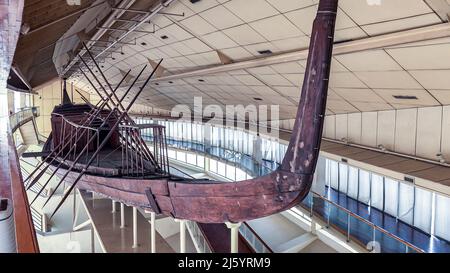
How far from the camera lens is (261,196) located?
3.51 metres

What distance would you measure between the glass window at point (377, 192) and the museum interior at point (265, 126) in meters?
0.04

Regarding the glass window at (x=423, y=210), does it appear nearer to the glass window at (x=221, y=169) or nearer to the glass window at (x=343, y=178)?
the glass window at (x=343, y=178)

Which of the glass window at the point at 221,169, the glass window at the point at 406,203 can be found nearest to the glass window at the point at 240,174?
the glass window at the point at 221,169

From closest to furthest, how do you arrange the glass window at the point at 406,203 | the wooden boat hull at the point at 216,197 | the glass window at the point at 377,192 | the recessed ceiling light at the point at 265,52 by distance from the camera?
the wooden boat hull at the point at 216,197 < the recessed ceiling light at the point at 265,52 < the glass window at the point at 406,203 < the glass window at the point at 377,192

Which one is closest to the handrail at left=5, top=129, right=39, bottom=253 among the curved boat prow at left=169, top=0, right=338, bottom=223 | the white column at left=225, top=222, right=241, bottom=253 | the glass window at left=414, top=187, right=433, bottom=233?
the curved boat prow at left=169, top=0, right=338, bottom=223

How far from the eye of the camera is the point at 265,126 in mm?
13734

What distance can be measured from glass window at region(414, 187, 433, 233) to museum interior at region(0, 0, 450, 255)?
0.03 metres

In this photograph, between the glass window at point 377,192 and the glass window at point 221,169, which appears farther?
the glass window at point 221,169

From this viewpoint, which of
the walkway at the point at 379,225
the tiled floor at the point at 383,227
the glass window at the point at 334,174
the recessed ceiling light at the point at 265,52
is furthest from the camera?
the glass window at the point at 334,174

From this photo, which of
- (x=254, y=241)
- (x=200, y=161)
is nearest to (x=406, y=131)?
(x=254, y=241)

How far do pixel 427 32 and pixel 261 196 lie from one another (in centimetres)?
297

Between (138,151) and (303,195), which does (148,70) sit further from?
(303,195)

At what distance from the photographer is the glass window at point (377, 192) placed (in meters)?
9.42

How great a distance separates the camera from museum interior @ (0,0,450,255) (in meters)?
3.24
